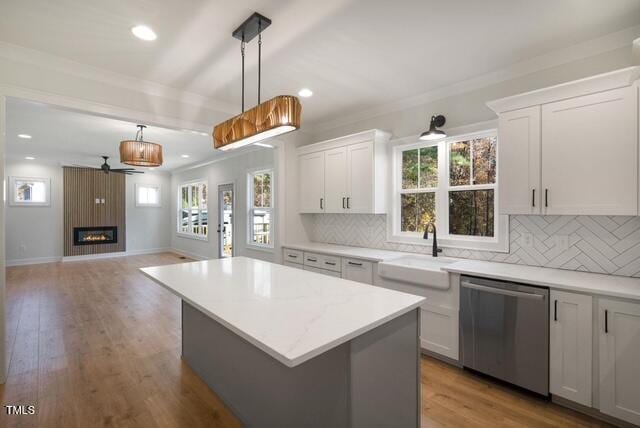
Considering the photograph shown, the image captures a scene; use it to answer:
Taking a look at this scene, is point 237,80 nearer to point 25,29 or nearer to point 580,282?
point 25,29

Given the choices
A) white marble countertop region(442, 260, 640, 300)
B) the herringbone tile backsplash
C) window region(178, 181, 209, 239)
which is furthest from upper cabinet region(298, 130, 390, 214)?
window region(178, 181, 209, 239)

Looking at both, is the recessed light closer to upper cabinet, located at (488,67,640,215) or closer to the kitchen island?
the kitchen island

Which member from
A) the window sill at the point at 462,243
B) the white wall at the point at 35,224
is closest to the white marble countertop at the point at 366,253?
the window sill at the point at 462,243

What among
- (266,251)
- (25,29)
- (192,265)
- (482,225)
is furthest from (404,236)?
(25,29)

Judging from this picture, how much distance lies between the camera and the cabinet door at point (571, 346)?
2049 mm

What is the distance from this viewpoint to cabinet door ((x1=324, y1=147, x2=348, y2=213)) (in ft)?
13.0

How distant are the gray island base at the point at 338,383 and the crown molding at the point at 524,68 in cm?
247

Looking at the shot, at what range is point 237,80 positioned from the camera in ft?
10.0

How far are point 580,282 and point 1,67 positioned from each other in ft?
15.2

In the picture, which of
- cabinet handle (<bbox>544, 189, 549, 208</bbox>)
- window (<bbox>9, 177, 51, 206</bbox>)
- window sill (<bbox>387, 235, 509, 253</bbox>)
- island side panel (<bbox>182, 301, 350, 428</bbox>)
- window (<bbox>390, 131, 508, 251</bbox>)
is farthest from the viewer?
window (<bbox>9, 177, 51, 206</bbox>)

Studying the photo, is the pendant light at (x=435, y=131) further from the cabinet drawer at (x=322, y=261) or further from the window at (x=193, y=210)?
the window at (x=193, y=210)

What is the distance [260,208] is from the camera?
623 cm

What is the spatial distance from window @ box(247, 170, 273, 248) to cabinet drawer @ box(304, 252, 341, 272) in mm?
2065

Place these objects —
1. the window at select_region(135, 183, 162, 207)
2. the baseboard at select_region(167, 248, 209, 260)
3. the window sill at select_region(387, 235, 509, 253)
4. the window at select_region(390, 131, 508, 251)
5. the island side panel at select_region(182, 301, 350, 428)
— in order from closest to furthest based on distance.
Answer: the island side panel at select_region(182, 301, 350, 428) → the window sill at select_region(387, 235, 509, 253) → the window at select_region(390, 131, 508, 251) → the baseboard at select_region(167, 248, 209, 260) → the window at select_region(135, 183, 162, 207)
